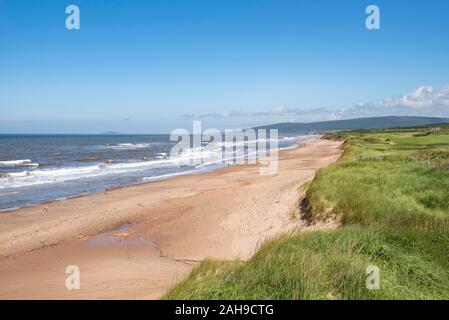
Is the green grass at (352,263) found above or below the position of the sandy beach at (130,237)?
above

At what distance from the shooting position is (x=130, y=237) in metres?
12.7

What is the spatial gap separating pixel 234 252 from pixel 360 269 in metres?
5.66

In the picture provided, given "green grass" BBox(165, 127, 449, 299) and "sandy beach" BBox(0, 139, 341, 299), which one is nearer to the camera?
"green grass" BBox(165, 127, 449, 299)

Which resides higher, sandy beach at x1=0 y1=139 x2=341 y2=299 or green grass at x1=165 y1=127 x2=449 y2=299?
green grass at x1=165 y1=127 x2=449 y2=299

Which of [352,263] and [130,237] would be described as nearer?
[352,263]

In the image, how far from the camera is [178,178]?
1086 inches

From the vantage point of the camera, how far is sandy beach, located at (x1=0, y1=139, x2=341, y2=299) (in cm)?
852

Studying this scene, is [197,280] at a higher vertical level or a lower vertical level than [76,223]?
higher

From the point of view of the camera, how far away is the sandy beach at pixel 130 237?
335 inches
